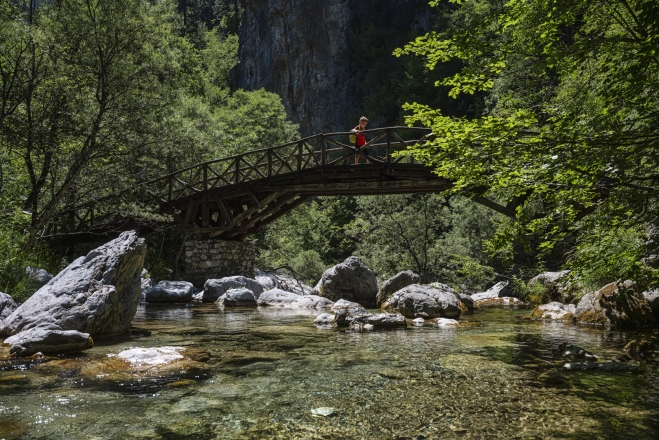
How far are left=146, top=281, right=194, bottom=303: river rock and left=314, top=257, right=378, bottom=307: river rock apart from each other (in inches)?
152

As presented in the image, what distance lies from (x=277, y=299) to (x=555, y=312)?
6627 millimetres

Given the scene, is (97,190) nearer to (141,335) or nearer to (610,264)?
(141,335)

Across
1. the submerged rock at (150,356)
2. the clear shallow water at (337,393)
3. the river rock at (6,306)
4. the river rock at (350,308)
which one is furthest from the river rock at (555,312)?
the river rock at (6,306)

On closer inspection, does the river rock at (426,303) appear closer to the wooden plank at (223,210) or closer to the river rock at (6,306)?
the river rock at (6,306)

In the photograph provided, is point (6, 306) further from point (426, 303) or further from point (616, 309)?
point (616, 309)

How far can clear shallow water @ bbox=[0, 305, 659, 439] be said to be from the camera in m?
3.24

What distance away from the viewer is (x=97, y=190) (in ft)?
37.7

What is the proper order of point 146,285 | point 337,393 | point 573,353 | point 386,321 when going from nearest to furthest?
point 337,393, point 573,353, point 386,321, point 146,285

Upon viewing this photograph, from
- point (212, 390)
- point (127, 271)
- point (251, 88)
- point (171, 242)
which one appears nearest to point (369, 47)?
point (251, 88)

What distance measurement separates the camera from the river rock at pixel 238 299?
40.0 feet

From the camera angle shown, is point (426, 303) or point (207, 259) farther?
point (207, 259)

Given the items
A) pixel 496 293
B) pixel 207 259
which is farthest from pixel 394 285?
pixel 207 259

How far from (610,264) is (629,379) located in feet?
3.82

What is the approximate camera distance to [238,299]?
40.3 ft
